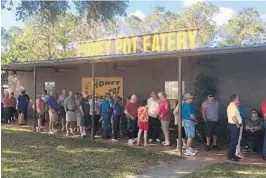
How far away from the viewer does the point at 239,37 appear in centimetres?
3306

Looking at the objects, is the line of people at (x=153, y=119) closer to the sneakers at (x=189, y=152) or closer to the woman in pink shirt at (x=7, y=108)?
the sneakers at (x=189, y=152)

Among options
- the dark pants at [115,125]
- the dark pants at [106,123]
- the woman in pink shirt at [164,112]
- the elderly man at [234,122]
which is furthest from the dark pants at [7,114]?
the elderly man at [234,122]

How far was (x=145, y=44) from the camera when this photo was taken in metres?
17.0

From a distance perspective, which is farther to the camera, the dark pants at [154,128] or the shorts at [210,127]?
the dark pants at [154,128]

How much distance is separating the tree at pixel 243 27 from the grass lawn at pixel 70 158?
2430 cm

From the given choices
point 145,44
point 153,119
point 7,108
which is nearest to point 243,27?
point 145,44

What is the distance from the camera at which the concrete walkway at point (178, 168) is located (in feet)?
24.1

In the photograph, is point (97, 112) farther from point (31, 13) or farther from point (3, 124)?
point (3, 124)

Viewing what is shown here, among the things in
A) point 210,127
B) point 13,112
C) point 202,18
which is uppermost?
point 202,18

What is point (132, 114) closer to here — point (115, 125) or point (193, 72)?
point (115, 125)

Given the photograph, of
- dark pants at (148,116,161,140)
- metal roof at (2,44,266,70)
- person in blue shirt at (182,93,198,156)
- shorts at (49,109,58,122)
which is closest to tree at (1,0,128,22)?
metal roof at (2,44,266,70)

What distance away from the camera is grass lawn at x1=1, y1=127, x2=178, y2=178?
745 centimetres

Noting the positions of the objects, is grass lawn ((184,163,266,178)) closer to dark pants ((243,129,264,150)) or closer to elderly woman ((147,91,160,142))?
dark pants ((243,129,264,150))

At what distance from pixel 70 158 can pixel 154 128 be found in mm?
3544
